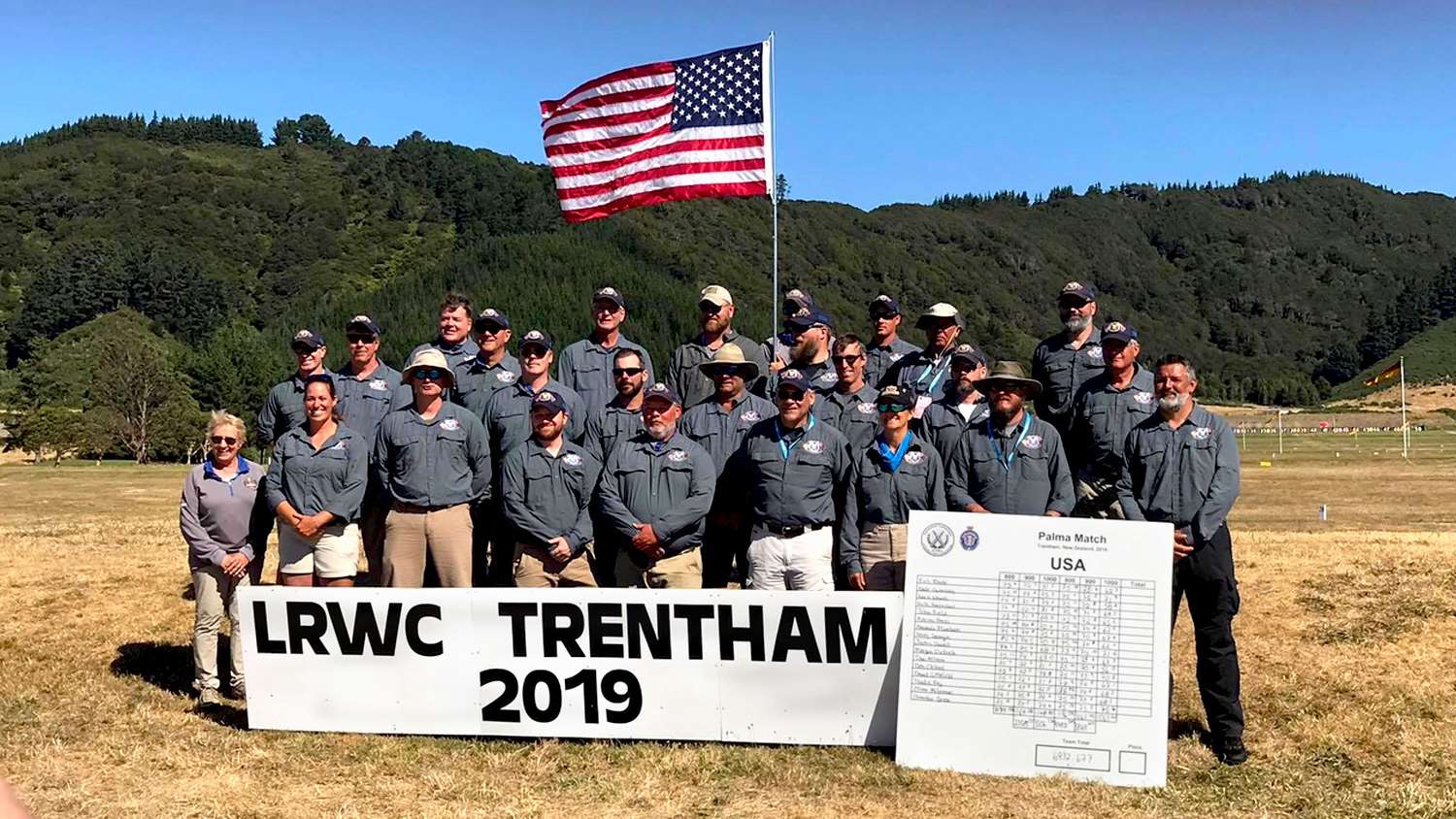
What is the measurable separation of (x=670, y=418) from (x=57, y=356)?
113846 mm

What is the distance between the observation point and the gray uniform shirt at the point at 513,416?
877 cm

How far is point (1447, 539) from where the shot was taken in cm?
1262

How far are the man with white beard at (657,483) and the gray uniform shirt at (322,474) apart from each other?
153 centimetres

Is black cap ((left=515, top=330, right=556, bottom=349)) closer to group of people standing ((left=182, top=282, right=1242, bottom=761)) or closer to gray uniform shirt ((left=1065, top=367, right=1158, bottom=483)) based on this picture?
group of people standing ((left=182, top=282, right=1242, bottom=761))

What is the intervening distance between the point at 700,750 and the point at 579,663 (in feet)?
2.82

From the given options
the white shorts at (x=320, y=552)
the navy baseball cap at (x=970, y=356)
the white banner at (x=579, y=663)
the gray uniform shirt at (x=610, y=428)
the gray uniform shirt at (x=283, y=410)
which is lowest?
the white banner at (x=579, y=663)

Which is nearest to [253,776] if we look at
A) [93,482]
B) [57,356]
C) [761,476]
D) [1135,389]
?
[761,476]

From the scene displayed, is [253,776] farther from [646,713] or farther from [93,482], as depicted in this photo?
[93,482]

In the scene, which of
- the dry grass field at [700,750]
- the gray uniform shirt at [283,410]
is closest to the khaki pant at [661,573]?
the dry grass field at [700,750]

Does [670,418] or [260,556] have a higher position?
[670,418]

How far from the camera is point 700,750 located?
707 cm

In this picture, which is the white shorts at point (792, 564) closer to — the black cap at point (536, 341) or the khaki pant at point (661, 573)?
the khaki pant at point (661, 573)

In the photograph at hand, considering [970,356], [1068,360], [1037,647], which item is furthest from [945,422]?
[1037,647]

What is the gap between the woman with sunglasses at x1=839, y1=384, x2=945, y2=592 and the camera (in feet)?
25.1
